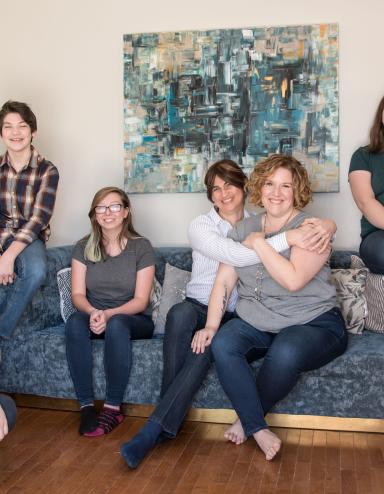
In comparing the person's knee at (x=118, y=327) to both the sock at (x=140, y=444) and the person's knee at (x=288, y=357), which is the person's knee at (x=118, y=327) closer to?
the sock at (x=140, y=444)

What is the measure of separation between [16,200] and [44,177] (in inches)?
7.5

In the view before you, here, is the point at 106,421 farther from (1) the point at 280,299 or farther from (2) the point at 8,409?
(1) the point at 280,299

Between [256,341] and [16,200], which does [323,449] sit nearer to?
[256,341]

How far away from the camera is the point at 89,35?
4062mm

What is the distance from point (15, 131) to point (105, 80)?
77 cm

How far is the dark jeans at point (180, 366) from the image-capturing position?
2.71 m

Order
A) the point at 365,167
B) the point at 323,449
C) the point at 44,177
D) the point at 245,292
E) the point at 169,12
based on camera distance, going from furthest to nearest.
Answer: the point at 169,12 < the point at 44,177 < the point at 365,167 < the point at 245,292 < the point at 323,449

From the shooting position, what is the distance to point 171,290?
11.5 ft

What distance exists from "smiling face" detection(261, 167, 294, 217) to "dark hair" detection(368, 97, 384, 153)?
67 cm

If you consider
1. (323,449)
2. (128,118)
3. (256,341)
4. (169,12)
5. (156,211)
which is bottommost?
(323,449)

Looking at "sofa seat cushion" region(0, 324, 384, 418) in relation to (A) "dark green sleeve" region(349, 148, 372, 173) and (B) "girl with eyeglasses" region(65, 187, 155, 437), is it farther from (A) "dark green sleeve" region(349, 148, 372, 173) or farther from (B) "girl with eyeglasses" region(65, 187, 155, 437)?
(A) "dark green sleeve" region(349, 148, 372, 173)

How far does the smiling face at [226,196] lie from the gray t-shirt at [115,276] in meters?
0.43

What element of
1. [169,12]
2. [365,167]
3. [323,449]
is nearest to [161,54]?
[169,12]

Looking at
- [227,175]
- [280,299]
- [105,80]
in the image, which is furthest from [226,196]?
[105,80]
